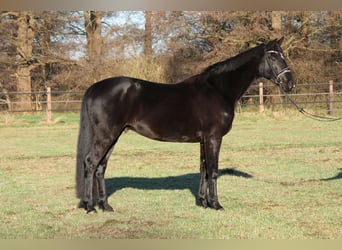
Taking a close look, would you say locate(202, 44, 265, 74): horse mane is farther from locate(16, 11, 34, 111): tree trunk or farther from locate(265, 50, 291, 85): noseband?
locate(16, 11, 34, 111): tree trunk

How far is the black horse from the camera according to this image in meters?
5.78

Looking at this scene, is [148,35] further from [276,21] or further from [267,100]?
[267,100]

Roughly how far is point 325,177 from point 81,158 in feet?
13.8

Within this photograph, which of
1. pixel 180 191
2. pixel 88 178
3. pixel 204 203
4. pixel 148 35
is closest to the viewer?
pixel 88 178

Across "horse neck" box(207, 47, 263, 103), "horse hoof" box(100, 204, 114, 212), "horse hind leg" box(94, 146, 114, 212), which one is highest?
"horse neck" box(207, 47, 263, 103)

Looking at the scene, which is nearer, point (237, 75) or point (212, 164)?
point (212, 164)

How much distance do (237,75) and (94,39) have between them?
1971 cm

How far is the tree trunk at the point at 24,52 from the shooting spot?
24.3 metres

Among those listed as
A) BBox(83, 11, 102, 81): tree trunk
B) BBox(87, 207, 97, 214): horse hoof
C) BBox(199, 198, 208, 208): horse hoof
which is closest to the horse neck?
BBox(199, 198, 208, 208): horse hoof

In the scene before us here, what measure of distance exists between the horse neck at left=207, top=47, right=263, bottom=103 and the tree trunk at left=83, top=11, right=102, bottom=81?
60.9 feet

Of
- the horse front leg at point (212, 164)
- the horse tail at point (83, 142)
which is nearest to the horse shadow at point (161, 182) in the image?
the horse front leg at point (212, 164)

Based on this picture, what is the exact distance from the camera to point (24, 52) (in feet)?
83.9

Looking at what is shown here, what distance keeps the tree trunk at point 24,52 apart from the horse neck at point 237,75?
62.8 feet

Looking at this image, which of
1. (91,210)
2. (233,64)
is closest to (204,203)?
(91,210)
